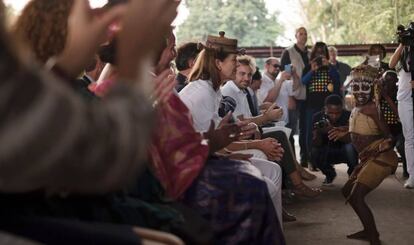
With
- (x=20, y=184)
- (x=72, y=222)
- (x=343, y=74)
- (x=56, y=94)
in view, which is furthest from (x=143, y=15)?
(x=343, y=74)

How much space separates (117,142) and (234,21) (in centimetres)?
3184

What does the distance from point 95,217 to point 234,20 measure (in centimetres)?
3114

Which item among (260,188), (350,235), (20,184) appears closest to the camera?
(20,184)

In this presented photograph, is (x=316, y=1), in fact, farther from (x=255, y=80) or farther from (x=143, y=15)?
(x=143, y=15)

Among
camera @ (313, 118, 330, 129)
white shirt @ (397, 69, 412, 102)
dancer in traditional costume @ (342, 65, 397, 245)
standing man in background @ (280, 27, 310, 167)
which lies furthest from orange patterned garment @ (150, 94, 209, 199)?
standing man in background @ (280, 27, 310, 167)

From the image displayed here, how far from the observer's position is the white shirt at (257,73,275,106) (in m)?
8.68

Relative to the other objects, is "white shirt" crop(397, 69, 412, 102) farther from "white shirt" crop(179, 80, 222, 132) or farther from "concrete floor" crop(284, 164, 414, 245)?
"white shirt" crop(179, 80, 222, 132)

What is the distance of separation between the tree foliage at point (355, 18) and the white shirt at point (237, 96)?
6638 millimetres

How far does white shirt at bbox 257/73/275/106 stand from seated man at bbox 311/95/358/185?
1.29 metres

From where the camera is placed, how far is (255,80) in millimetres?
7820

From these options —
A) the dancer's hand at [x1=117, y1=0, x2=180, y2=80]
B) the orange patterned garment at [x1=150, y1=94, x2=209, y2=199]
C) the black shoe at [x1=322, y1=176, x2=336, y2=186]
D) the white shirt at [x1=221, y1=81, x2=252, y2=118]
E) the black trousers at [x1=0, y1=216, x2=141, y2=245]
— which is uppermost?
the dancer's hand at [x1=117, y1=0, x2=180, y2=80]

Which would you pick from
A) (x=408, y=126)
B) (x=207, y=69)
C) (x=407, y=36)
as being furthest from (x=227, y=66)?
(x=408, y=126)

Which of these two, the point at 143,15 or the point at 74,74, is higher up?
the point at 143,15

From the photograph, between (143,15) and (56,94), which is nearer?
(56,94)
